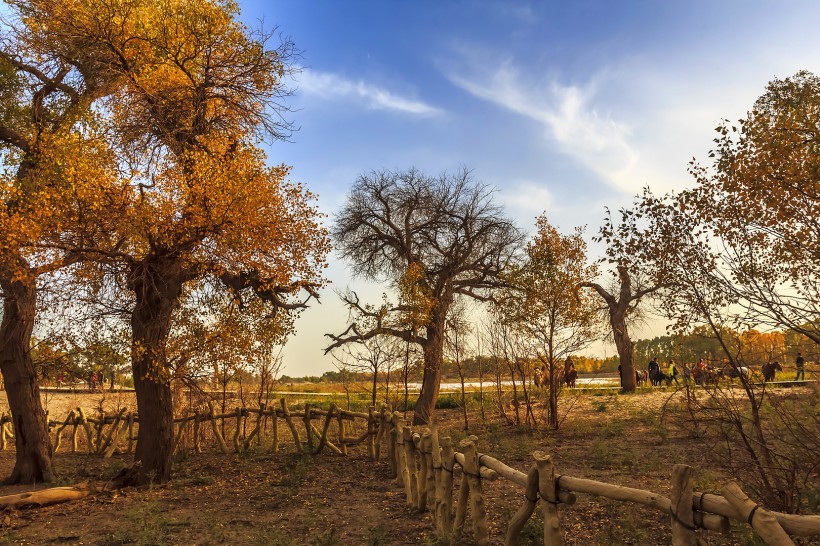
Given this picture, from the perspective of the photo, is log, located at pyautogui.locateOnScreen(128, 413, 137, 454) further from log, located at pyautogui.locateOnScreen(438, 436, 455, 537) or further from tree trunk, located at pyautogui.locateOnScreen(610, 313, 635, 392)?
tree trunk, located at pyautogui.locateOnScreen(610, 313, 635, 392)

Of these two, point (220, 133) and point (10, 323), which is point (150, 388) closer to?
point (10, 323)

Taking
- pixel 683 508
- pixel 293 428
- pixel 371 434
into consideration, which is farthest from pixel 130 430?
pixel 683 508

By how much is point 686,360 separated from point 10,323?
13284mm

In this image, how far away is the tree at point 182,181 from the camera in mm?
11844

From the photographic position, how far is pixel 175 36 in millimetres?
13578

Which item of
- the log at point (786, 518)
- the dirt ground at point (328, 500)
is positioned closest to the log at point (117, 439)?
the dirt ground at point (328, 500)

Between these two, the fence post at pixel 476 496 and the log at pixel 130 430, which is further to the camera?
the log at pixel 130 430

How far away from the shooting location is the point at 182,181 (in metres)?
11.6

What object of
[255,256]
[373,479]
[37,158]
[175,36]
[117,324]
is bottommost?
[373,479]

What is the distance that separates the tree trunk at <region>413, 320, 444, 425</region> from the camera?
2295 cm

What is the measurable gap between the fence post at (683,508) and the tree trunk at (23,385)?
1279 cm

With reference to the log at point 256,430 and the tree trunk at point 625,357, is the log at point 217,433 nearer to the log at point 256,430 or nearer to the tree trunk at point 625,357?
the log at point 256,430

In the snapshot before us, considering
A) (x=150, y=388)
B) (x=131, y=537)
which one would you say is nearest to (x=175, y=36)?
(x=150, y=388)

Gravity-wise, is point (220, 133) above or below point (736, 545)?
above
